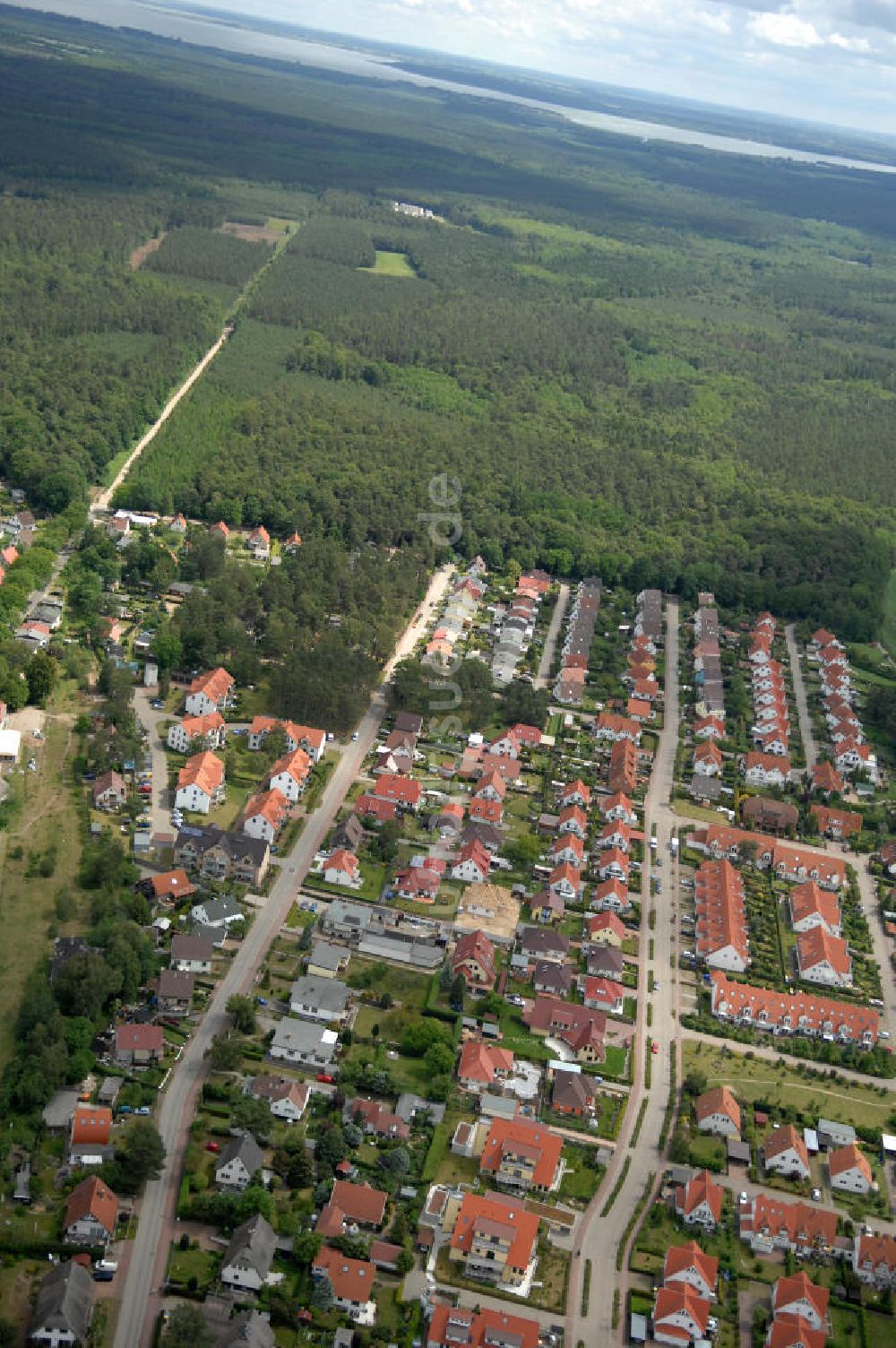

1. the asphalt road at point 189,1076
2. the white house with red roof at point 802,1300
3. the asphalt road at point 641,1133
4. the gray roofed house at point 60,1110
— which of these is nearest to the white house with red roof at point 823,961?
the asphalt road at point 641,1133

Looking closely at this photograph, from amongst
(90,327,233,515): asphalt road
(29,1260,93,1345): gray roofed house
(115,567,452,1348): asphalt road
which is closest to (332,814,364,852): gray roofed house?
(115,567,452,1348): asphalt road

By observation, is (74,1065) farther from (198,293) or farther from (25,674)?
(198,293)

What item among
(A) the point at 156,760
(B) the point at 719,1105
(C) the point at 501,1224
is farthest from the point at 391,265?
(C) the point at 501,1224

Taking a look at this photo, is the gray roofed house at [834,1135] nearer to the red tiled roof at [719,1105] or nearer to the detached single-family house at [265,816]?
the red tiled roof at [719,1105]

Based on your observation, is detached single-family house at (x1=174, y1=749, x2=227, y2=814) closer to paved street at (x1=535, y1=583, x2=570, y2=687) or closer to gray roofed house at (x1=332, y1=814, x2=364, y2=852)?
gray roofed house at (x1=332, y1=814, x2=364, y2=852)

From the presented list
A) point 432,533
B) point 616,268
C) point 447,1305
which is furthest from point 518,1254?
point 616,268

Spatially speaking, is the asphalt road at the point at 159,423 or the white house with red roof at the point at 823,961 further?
the asphalt road at the point at 159,423
